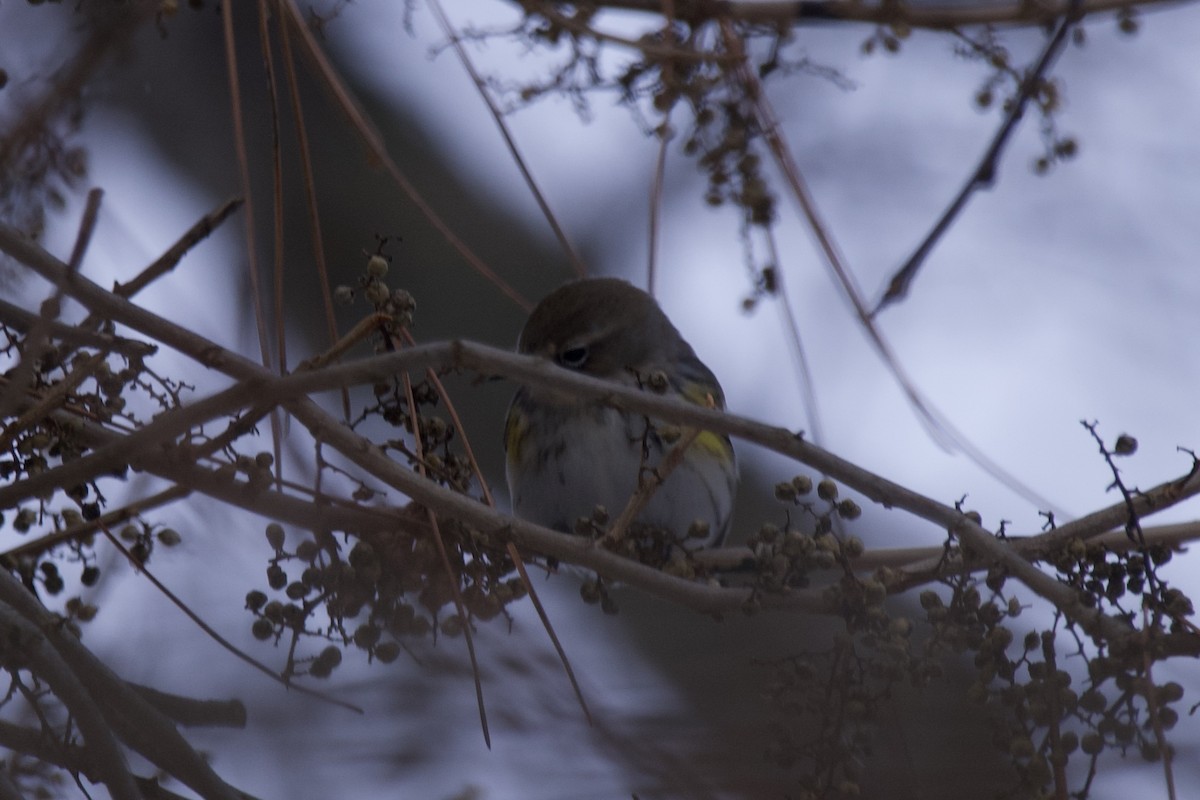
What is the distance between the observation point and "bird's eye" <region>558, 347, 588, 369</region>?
12.3 feet

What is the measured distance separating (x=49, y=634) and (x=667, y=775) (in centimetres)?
73

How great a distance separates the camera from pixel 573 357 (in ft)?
12.5

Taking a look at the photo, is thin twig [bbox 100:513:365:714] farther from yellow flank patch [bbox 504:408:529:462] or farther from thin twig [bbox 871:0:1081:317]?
yellow flank patch [bbox 504:408:529:462]

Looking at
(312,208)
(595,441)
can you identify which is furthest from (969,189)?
(595,441)

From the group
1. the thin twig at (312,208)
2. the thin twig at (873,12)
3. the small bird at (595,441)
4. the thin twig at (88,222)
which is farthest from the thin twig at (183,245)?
the small bird at (595,441)

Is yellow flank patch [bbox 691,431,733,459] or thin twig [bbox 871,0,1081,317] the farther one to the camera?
yellow flank patch [bbox 691,431,733,459]

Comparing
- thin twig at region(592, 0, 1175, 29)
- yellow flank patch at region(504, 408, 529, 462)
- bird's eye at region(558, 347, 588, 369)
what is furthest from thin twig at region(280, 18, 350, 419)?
yellow flank patch at region(504, 408, 529, 462)

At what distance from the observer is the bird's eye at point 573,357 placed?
375cm

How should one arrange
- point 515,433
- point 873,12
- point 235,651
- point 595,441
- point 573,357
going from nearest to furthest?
point 235,651, point 873,12, point 595,441, point 573,357, point 515,433

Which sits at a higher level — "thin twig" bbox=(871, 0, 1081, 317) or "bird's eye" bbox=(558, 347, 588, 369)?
"bird's eye" bbox=(558, 347, 588, 369)

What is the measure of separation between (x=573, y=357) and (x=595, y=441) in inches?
10.8

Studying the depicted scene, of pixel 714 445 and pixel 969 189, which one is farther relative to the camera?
pixel 714 445

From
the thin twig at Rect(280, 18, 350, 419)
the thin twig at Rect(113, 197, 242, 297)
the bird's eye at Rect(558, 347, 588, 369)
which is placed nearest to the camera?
the thin twig at Rect(113, 197, 242, 297)

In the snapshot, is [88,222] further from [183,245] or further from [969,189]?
[969,189]
